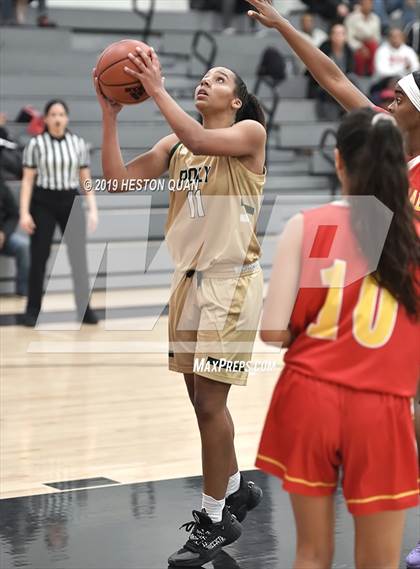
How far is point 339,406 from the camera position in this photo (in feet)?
9.37

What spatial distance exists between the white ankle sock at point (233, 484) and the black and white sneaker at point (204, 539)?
7.7 inches

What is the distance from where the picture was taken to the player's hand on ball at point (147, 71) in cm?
389

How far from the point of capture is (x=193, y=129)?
385 cm

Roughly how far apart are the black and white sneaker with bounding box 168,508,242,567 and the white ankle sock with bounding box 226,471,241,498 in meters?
0.20

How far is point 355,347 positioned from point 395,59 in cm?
1306

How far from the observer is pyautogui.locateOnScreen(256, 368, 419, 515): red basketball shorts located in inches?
112

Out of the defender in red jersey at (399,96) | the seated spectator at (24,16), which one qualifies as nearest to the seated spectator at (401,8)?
the seated spectator at (24,16)

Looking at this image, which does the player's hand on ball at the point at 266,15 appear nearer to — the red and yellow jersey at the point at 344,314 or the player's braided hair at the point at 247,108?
the player's braided hair at the point at 247,108

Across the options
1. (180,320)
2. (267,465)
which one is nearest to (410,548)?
(180,320)

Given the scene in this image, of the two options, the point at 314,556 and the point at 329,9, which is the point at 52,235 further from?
the point at 329,9

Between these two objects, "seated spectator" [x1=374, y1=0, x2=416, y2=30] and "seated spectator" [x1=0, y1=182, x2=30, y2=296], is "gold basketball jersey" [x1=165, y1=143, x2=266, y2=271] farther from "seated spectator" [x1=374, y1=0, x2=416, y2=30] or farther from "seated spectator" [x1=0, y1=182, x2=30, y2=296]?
"seated spectator" [x1=374, y1=0, x2=416, y2=30]

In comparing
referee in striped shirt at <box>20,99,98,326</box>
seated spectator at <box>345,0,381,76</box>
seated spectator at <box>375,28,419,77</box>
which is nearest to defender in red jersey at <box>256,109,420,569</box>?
referee in striped shirt at <box>20,99,98,326</box>

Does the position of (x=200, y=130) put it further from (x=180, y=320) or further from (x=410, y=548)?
(x=410, y=548)

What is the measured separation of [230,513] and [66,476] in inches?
45.1
